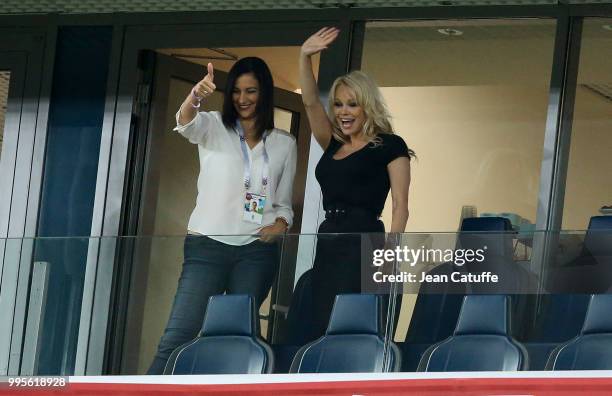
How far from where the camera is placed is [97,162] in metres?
9.78

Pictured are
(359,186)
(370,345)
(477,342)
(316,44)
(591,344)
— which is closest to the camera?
(591,344)

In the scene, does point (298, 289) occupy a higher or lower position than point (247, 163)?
lower

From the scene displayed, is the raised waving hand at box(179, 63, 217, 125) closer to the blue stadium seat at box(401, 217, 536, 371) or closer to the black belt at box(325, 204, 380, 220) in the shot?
the black belt at box(325, 204, 380, 220)

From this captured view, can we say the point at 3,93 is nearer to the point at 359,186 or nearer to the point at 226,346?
the point at 359,186

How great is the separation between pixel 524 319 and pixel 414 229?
8.34ft

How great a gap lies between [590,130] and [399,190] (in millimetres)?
1860

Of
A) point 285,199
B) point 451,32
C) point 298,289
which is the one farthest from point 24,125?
point 298,289

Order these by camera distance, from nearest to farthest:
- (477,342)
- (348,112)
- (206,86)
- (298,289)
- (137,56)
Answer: (477,342)
(298,289)
(206,86)
(348,112)
(137,56)

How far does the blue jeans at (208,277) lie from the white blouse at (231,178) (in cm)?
95

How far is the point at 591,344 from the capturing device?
6293 mm

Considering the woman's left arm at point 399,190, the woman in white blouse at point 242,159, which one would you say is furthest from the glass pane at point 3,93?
the woman's left arm at point 399,190

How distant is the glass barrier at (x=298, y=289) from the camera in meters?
6.44

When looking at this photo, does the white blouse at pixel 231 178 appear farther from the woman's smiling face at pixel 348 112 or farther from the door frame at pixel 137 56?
the door frame at pixel 137 56

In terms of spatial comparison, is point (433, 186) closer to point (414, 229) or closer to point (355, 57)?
point (414, 229)
